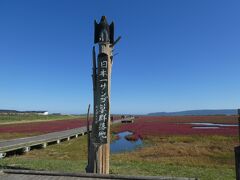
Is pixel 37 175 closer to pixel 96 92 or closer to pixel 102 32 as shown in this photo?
pixel 96 92

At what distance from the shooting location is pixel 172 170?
11305mm

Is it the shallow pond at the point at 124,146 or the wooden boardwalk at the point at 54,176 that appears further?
the shallow pond at the point at 124,146

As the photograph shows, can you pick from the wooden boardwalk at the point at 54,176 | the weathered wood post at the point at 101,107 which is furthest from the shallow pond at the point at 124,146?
the wooden boardwalk at the point at 54,176

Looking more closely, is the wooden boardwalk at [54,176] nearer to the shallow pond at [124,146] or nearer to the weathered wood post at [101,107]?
the weathered wood post at [101,107]

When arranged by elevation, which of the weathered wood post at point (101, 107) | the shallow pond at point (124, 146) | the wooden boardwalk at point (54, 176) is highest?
the weathered wood post at point (101, 107)

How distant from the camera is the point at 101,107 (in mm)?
8898

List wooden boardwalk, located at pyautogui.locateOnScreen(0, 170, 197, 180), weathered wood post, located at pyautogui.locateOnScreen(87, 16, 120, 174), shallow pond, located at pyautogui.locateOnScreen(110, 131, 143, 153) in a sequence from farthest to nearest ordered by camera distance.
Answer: shallow pond, located at pyautogui.locateOnScreen(110, 131, 143, 153), weathered wood post, located at pyautogui.locateOnScreen(87, 16, 120, 174), wooden boardwalk, located at pyautogui.locateOnScreen(0, 170, 197, 180)

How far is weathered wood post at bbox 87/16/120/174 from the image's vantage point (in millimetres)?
8771

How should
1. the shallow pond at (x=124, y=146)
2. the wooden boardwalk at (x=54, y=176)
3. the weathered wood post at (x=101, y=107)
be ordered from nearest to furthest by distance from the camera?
the wooden boardwalk at (x=54, y=176), the weathered wood post at (x=101, y=107), the shallow pond at (x=124, y=146)

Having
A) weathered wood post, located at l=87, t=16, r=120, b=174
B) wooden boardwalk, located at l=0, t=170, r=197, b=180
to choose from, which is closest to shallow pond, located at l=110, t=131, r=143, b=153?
weathered wood post, located at l=87, t=16, r=120, b=174

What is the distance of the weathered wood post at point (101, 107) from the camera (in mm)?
8771

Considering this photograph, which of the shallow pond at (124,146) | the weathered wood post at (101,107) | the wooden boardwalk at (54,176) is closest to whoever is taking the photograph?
the wooden boardwalk at (54,176)

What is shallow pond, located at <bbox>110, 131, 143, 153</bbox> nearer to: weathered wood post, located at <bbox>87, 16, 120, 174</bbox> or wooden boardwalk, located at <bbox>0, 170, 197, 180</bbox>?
weathered wood post, located at <bbox>87, 16, 120, 174</bbox>

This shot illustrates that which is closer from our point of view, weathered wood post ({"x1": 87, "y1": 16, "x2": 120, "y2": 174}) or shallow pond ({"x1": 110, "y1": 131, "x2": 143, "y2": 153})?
weathered wood post ({"x1": 87, "y1": 16, "x2": 120, "y2": 174})
